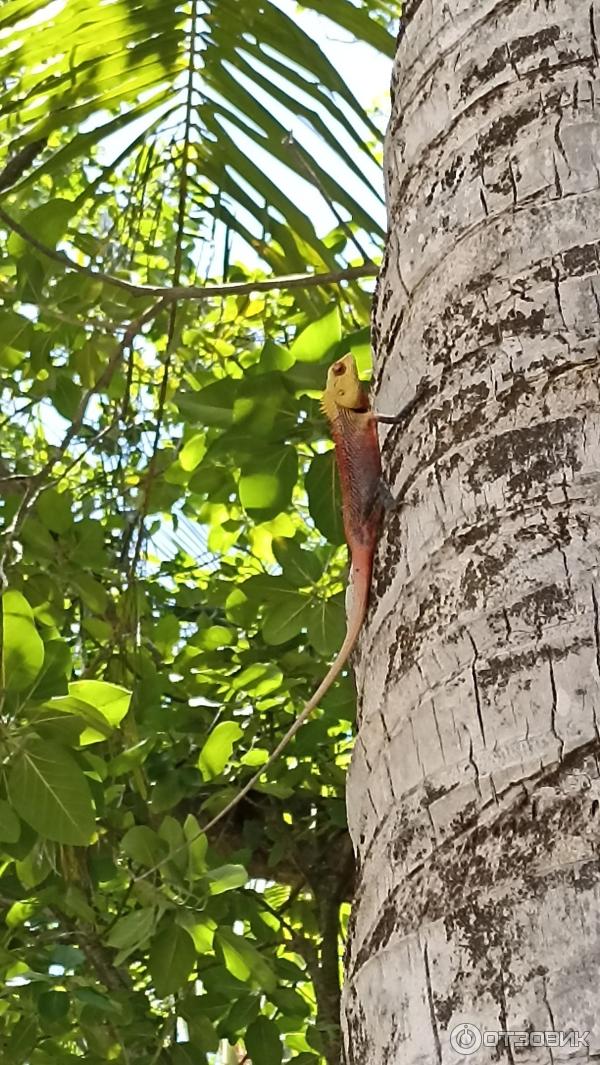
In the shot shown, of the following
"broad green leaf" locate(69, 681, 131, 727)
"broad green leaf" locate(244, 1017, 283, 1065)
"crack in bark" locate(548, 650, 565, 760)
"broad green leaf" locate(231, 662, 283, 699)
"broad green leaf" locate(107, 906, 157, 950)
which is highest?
"broad green leaf" locate(231, 662, 283, 699)

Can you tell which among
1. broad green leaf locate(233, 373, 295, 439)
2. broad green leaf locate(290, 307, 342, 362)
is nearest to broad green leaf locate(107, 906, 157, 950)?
broad green leaf locate(233, 373, 295, 439)

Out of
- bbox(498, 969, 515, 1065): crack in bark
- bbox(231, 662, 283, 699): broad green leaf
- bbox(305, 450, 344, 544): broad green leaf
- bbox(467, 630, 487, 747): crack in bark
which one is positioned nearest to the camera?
bbox(498, 969, 515, 1065): crack in bark

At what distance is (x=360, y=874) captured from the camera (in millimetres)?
812

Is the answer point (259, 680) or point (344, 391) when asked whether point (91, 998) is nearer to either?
point (259, 680)

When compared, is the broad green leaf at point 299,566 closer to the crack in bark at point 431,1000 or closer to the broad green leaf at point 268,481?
the broad green leaf at point 268,481

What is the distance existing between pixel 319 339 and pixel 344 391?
0.24m

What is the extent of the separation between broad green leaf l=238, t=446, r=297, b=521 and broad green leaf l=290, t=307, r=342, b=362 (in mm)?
148

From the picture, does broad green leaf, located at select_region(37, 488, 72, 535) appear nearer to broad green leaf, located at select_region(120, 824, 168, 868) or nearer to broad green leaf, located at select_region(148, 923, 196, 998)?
broad green leaf, located at select_region(120, 824, 168, 868)

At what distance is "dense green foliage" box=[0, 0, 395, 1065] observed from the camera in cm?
177

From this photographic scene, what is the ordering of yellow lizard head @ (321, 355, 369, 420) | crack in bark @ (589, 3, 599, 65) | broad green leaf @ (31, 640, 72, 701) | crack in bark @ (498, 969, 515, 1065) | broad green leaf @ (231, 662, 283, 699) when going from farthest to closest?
broad green leaf @ (231, 662, 283, 699) < broad green leaf @ (31, 640, 72, 701) < yellow lizard head @ (321, 355, 369, 420) < crack in bark @ (589, 3, 599, 65) < crack in bark @ (498, 969, 515, 1065)

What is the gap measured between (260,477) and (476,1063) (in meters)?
1.27

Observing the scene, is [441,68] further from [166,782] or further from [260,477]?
[166,782]

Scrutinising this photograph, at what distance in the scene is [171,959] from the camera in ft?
6.23

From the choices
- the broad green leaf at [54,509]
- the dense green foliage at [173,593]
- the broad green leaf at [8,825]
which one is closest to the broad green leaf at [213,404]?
the dense green foliage at [173,593]
